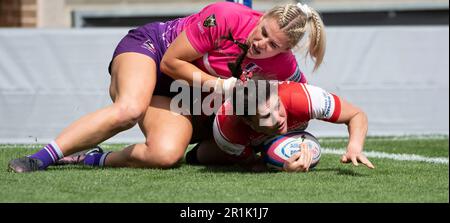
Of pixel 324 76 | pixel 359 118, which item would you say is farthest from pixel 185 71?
pixel 324 76

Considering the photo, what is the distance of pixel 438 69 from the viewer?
26.3 ft

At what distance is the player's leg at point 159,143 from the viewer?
493 centimetres

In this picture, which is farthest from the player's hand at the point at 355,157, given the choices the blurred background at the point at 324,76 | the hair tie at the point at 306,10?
the blurred background at the point at 324,76

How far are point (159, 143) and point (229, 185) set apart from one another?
2.47 feet

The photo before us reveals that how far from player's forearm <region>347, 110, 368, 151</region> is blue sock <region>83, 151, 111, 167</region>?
147 cm

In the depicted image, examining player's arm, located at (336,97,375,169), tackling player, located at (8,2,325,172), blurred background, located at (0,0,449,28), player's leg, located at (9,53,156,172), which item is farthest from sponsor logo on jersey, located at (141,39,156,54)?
blurred background, located at (0,0,449,28)

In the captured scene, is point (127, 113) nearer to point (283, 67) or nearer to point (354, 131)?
point (283, 67)

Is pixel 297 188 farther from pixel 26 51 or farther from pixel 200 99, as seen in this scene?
pixel 26 51

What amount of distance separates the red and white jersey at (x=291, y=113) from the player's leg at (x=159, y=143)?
249 millimetres

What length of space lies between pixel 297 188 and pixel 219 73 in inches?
36.9

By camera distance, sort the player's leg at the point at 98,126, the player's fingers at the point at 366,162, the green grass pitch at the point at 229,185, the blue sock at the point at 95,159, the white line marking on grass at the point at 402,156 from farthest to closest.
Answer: the white line marking on grass at the point at 402,156 → the blue sock at the point at 95,159 → the player's leg at the point at 98,126 → the player's fingers at the point at 366,162 → the green grass pitch at the point at 229,185

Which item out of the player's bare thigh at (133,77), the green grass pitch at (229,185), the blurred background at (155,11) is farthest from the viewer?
the blurred background at (155,11)

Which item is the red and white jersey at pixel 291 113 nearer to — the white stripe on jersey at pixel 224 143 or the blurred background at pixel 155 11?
the white stripe on jersey at pixel 224 143
